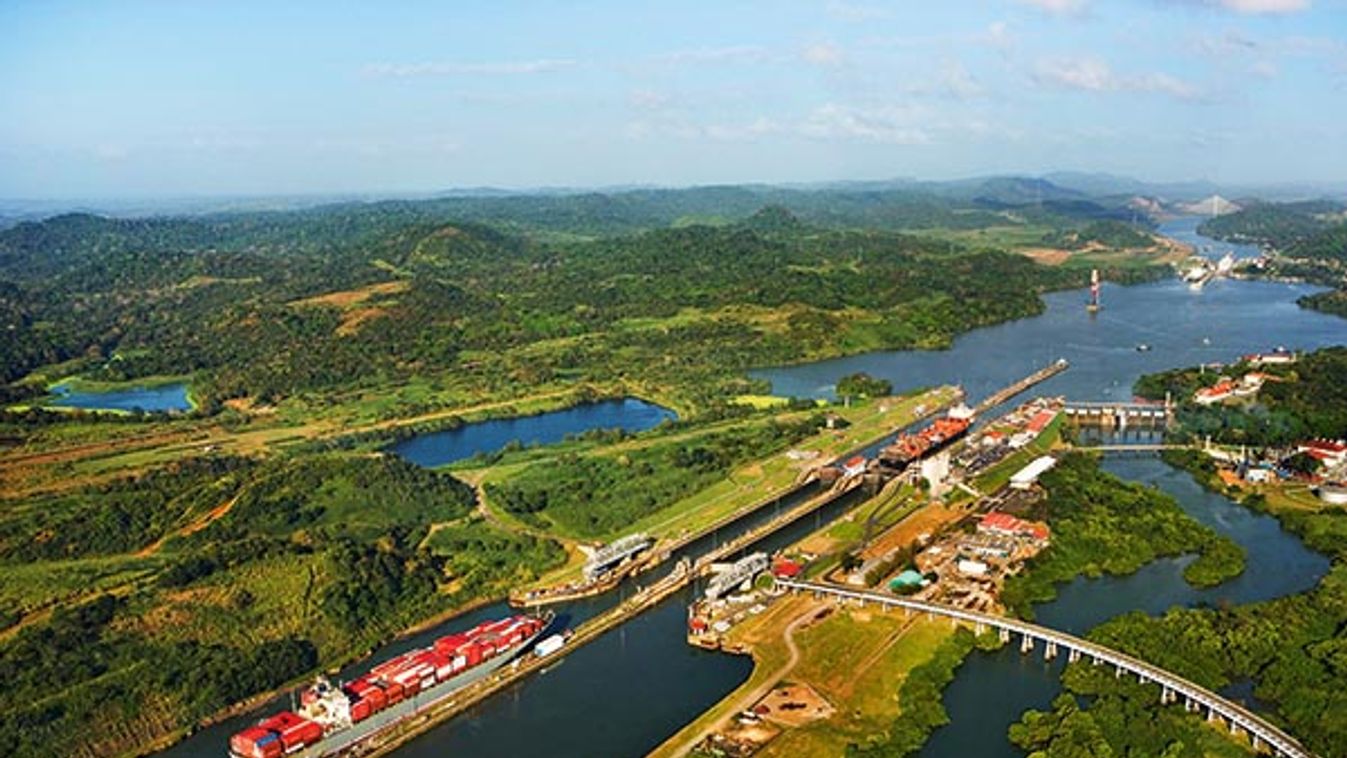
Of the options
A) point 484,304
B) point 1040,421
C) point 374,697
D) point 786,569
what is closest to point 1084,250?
point 484,304

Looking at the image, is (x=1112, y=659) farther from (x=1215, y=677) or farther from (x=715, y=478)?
(x=715, y=478)

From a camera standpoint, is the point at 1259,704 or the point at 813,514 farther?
the point at 813,514

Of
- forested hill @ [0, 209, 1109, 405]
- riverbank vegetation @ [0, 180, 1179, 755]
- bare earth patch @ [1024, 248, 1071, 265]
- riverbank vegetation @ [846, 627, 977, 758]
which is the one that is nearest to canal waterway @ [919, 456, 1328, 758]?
riverbank vegetation @ [846, 627, 977, 758]

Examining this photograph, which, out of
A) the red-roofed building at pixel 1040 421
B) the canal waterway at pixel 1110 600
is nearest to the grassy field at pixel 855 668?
the canal waterway at pixel 1110 600

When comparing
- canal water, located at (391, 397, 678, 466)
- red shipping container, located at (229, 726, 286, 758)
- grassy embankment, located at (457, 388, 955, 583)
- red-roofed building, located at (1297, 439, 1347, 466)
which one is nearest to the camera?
red shipping container, located at (229, 726, 286, 758)

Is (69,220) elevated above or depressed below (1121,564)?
above

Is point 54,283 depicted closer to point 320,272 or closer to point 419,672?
point 320,272

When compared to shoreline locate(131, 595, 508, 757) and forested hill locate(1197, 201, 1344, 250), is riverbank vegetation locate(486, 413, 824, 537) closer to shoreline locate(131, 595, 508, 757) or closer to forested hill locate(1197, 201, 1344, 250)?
shoreline locate(131, 595, 508, 757)

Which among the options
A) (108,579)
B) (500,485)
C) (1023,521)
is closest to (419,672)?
(108,579)
